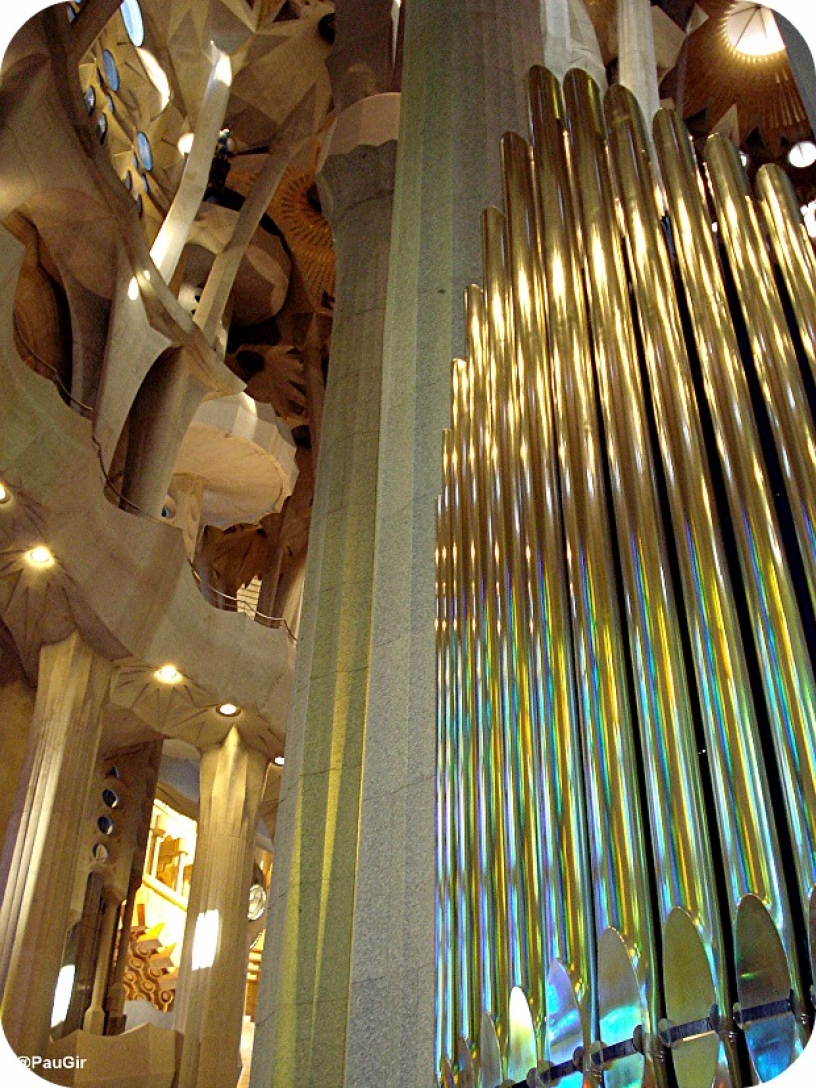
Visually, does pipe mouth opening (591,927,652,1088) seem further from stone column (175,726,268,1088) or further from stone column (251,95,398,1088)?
stone column (175,726,268,1088)

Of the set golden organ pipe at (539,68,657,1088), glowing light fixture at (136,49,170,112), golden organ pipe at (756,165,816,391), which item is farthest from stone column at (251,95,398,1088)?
glowing light fixture at (136,49,170,112)

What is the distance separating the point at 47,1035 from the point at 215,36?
1220cm

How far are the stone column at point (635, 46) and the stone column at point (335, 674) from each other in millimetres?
1486

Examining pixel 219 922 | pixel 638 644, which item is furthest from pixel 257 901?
pixel 638 644

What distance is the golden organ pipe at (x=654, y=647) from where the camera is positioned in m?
1.79

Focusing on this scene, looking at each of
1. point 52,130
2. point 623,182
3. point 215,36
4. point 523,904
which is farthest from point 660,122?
point 215,36

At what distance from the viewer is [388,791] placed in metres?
3.12

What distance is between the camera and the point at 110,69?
1473 centimetres

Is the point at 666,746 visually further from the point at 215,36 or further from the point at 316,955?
the point at 215,36

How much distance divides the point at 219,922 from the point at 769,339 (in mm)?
12370

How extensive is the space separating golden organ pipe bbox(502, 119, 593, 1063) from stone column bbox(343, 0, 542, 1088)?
606 mm

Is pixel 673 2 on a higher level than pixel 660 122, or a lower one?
higher

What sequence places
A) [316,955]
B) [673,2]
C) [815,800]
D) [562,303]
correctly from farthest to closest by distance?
[673,2] < [316,955] < [562,303] < [815,800]

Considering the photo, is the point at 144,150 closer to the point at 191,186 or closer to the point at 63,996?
the point at 191,186
